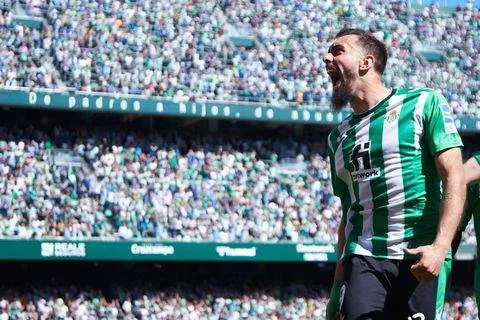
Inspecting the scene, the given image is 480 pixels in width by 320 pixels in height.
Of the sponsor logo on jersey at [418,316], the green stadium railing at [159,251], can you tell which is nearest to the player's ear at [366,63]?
the sponsor logo on jersey at [418,316]

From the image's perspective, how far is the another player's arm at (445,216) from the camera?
14.0 ft

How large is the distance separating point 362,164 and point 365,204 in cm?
18

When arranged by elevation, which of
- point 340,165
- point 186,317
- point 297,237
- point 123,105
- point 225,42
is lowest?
point 186,317

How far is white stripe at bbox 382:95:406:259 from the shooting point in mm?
4594

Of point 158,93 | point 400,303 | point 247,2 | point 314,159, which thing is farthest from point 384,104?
point 247,2

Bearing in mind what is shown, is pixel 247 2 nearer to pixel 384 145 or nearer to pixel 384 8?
pixel 384 8

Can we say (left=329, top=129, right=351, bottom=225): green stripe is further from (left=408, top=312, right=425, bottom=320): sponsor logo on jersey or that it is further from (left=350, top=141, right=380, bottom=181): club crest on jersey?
(left=408, top=312, right=425, bottom=320): sponsor logo on jersey

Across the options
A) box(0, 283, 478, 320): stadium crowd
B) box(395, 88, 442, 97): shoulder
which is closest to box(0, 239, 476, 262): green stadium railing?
Answer: box(0, 283, 478, 320): stadium crowd

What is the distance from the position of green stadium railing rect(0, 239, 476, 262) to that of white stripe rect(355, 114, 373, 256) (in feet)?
57.4

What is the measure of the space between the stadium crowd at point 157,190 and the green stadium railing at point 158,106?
885 millimetres

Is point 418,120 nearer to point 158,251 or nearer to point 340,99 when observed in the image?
point 340,99

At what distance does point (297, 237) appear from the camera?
23984 mm

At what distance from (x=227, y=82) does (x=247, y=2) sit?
12.5ft

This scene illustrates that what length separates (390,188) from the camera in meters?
4.64
